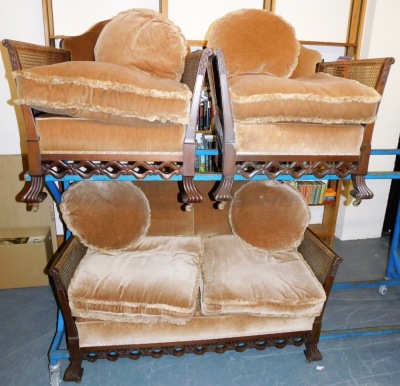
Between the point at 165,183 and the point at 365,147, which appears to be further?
the point at 165,183

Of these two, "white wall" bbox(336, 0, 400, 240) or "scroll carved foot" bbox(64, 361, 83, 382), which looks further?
"white wall" bbox(336, 0, 400, 240)

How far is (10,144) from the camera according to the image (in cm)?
227

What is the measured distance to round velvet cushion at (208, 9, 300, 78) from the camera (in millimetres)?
1459

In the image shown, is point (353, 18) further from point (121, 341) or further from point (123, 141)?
point (121, 341)

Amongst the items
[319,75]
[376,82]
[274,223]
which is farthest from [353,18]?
[274,223]

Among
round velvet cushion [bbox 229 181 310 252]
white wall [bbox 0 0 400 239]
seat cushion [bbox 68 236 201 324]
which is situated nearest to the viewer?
seat cushion [bbox 68 236 201 324]

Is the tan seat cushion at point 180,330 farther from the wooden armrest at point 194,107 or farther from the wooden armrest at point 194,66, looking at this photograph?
the wooden armrest at point 194,66

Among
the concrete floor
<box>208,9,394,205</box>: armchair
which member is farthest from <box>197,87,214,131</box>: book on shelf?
the concrete floor

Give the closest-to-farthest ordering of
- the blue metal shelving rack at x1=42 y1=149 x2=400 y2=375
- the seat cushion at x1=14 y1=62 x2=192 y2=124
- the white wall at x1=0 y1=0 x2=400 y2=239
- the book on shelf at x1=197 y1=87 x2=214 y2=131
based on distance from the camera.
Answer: the seat cushion at x1=14 y1=62 x2=192 y2=124
the blue metal shelving rack at x1=42 y1=149 x2=400 y2=375
the white wall at x1=0 y1=0 x2=400 y2=239
the book on shelf at x1=197 y1=87 x2=214 y2=131

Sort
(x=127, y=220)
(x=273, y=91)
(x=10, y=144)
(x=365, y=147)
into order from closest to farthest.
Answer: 1. (x=273, y=91)
2. (x=365, y=147)
3. (x=127, y=220)
4. (x=10, y=144)

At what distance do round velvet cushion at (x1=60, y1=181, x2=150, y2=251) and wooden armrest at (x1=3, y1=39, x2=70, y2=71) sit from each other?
1.93 ft

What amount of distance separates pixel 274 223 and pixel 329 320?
70cm

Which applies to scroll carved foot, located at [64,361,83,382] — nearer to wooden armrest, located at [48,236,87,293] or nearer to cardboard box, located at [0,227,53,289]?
wooden armrest, located at [48,236,87,293]

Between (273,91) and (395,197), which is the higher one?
(273,91)
